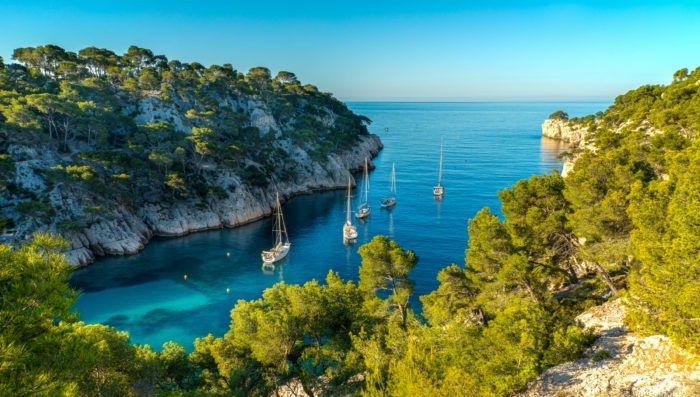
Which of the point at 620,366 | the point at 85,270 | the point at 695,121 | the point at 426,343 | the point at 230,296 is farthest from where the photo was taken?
the point at 85,270

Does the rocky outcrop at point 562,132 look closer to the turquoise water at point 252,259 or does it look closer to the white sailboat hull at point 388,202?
the turquoise water at point 252,259

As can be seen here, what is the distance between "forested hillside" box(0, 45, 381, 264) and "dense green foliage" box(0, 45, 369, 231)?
19 centimetres

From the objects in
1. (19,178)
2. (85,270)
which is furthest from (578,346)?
(19,178)

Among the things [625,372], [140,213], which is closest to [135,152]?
[140,213]

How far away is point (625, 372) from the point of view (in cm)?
1508

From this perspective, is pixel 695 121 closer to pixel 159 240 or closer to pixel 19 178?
pixel 159 240

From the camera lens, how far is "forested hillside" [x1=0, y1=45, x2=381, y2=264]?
154 ft

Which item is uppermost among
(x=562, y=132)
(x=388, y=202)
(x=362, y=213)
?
(x=562, y=132)

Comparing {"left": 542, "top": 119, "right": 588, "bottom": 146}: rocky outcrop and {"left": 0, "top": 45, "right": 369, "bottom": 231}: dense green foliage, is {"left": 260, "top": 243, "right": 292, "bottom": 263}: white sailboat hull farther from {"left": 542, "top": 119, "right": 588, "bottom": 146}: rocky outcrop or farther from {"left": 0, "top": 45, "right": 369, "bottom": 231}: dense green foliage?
{"left": 542, "top": 119, "right": 588, "bottom": 146}: rocky outcrop

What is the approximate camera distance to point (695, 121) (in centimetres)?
3148

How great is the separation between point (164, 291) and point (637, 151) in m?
46.6

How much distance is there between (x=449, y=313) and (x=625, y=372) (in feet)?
28.4

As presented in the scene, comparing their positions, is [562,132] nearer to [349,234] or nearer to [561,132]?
[561,132]

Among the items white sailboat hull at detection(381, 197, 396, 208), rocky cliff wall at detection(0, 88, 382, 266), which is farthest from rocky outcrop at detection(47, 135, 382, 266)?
white sailboat hull at detection(381, 197, 396, 208)
